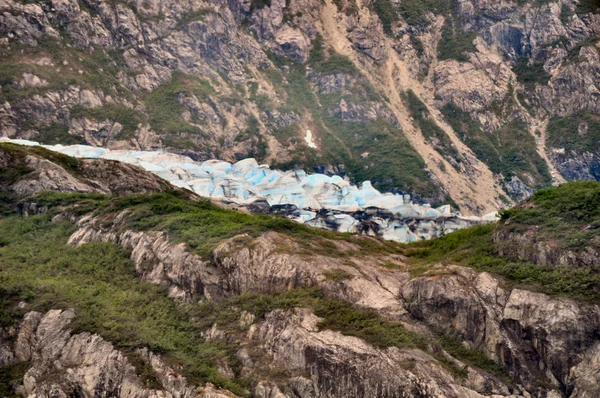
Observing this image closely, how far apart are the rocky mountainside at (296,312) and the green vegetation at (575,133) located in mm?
119798

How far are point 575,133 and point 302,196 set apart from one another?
273 feet

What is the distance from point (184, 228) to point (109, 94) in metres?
93.9

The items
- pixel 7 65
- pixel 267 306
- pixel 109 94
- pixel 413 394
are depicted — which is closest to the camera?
pixel 413 394

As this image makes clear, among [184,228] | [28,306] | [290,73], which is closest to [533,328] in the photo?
[184,228]

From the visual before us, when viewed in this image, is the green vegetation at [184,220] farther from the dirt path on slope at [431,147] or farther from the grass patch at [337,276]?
the dirt path on slope at [431,147]

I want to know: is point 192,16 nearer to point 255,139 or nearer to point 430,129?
point 255,139

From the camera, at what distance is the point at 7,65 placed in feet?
454

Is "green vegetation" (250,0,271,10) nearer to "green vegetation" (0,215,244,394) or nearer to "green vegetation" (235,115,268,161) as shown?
"green vegetation" (235,115,268,161)

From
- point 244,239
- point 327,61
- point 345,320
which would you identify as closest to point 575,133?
point 327,61

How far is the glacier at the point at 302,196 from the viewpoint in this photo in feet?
384

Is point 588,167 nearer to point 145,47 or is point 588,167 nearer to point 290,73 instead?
point 290,73

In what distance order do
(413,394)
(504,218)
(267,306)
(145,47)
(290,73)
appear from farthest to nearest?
(290,73)
(145,47)
(504,218)
(267,306)
(413,394)

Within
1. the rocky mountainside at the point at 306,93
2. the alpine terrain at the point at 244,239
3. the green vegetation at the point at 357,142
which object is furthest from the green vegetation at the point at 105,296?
the green vegetation at the point at 357,142

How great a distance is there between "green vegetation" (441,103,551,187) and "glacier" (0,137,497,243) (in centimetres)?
4649
